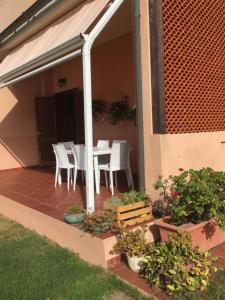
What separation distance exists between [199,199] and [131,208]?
1.12 meters

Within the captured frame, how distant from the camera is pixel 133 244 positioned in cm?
469

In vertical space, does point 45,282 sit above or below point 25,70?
below

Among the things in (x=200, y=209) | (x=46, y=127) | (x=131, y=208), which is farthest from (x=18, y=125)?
(x=200, y=209)

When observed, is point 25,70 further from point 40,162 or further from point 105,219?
point 40,162

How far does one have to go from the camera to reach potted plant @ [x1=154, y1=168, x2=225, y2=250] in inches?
190

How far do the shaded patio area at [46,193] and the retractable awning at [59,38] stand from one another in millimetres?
2841

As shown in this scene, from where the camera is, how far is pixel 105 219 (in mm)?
5172

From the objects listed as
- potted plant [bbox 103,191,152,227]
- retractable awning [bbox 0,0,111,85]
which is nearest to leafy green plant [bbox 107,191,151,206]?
potted plant [bbox 103,191,152,227]

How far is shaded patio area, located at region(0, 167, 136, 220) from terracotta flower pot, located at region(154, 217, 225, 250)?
170 cm

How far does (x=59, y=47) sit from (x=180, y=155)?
2.94m

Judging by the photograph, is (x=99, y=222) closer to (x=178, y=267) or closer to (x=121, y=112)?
(x=178, y=267)

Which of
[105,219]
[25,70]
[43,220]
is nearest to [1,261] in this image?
[43,220]

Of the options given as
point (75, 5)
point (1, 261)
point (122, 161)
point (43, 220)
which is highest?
point (75, 5)

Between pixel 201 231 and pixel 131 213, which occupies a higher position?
pixel 131 213
